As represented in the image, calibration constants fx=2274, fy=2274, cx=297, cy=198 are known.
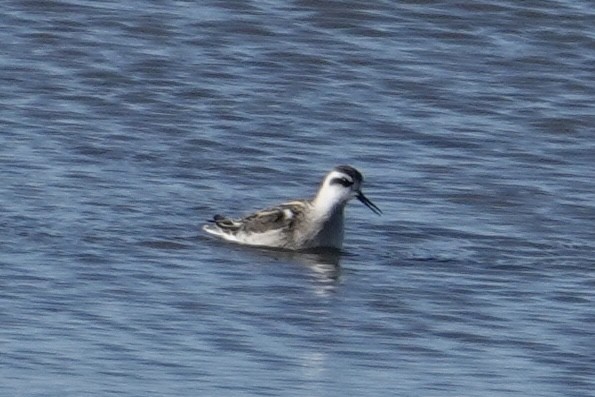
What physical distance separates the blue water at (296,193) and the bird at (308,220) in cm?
15

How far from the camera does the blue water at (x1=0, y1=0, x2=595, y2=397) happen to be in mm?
11039

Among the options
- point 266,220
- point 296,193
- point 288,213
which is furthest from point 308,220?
point 296,193

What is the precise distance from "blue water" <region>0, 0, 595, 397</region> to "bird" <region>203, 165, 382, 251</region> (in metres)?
0.15

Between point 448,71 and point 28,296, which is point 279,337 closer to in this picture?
point 28,296

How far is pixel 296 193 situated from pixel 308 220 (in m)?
1.03

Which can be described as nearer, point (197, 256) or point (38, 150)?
point (197, 256)

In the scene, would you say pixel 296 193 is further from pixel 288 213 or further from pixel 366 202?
pixel 366 202

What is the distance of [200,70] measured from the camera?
19141mm

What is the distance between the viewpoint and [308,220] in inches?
579

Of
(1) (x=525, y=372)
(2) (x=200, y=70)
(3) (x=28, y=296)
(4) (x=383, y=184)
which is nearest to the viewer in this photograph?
(1) (x=525, y=372)

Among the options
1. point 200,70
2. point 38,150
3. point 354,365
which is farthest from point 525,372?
point 200,70

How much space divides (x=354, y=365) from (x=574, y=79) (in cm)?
894

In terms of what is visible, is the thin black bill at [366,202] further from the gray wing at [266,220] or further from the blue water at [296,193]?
the gray wing at [266,220]

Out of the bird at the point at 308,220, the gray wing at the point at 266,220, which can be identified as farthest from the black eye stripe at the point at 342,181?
the gray wing at the point at 266,220
